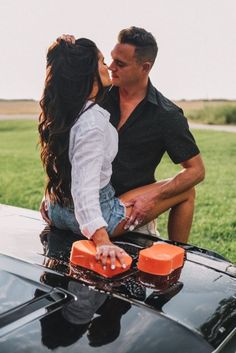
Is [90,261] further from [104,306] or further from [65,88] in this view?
[65,88]

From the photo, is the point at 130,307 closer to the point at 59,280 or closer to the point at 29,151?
the point at 59,280

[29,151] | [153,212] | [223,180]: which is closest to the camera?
[153,212]

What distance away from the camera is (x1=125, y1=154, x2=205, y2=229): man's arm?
287 centimetres

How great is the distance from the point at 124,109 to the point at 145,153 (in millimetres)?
310

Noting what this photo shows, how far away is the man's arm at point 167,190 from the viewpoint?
2870mm

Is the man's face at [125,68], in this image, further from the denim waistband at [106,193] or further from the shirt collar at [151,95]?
the denim waistband at [106,193]

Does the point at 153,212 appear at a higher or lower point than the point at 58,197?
lower

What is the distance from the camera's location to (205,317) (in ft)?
5.92

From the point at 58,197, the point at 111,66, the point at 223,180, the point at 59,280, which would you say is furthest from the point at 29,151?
the point at 59,280

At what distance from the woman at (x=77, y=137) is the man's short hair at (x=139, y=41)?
1.02 m

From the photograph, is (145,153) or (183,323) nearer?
(183,323)

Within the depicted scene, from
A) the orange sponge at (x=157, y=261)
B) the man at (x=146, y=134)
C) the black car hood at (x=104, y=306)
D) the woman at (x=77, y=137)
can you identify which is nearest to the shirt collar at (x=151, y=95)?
the man at (x=146, y=134)

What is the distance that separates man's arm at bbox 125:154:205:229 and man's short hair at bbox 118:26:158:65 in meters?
0.69

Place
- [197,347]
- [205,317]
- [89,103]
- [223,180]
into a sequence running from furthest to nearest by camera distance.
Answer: [223,180] < [89,103] < [205,317] < [197,347]
